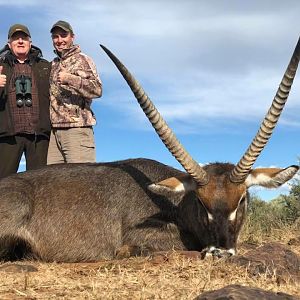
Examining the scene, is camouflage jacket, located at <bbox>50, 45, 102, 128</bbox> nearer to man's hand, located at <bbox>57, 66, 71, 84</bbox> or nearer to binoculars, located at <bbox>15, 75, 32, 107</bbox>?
man's hand, located at <bbox>57, 66, 71, 84</bbox>

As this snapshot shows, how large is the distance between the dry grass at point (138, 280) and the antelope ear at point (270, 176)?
1.25m

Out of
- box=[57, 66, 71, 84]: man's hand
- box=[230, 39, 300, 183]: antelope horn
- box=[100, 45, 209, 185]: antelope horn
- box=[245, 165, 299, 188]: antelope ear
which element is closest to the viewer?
box=[230, 39, 300, 183]: antelope horn

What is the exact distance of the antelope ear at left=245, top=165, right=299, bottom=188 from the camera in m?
6.93

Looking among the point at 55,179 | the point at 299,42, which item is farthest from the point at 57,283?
the point at 299,42

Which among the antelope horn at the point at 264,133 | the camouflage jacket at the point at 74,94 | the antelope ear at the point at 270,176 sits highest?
the camouflage jacket at the point at 74,94

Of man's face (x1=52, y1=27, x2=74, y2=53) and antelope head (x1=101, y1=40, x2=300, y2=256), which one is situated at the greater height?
man's face (x1=52, y1=27, x2=74, y2=53)

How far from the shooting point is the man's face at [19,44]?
9.44 metres

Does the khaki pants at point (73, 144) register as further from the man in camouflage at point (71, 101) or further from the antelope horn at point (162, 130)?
the antelope horn at point (162, 130)

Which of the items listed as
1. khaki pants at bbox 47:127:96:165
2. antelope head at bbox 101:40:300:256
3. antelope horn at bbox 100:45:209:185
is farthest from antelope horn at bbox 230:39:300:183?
khaki pants at bbox 47:127:96:165

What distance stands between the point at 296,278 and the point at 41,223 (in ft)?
10.7

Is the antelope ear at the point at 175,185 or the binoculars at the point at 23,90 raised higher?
the binoculars at the point at 23,90

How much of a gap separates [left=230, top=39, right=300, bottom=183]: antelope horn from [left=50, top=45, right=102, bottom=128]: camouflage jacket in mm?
3139

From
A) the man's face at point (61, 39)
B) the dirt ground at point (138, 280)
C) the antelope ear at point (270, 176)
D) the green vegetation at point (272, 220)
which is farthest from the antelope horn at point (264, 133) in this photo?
the man's face at point (61, 39)

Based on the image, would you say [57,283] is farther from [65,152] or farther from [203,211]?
[65,152]
